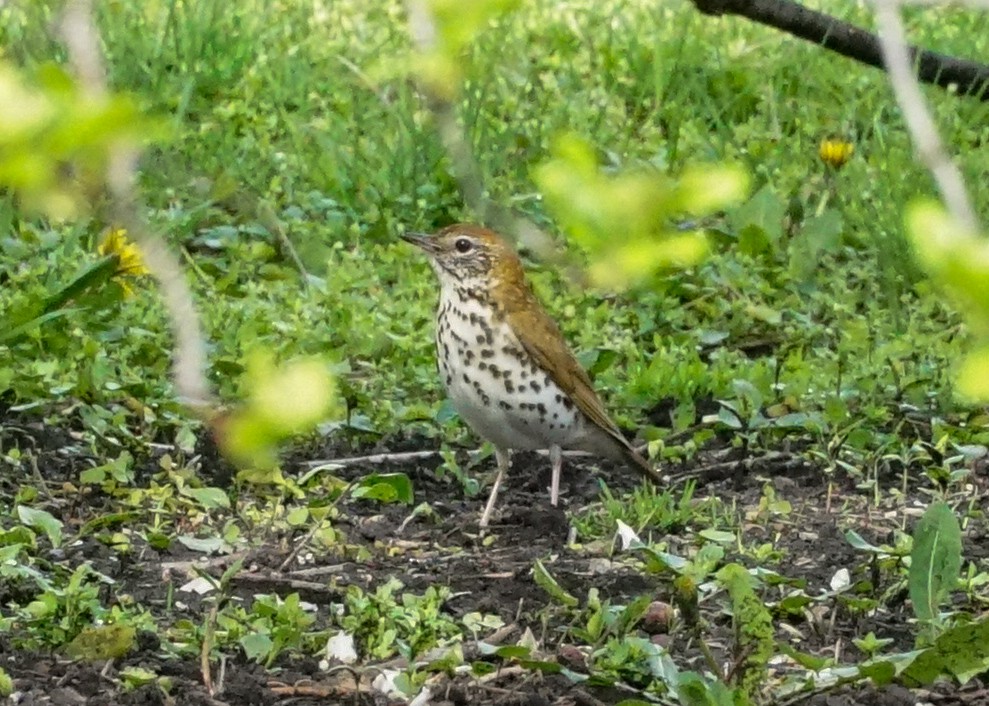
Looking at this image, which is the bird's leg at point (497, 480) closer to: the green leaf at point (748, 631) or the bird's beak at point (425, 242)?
the bird's beak at point (425, 242)

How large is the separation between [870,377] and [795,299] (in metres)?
0.95

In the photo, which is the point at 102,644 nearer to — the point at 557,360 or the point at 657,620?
the point at 657,620

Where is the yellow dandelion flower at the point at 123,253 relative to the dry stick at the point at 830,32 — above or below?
below

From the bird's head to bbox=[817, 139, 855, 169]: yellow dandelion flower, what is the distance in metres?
2.18

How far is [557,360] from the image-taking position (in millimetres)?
5215

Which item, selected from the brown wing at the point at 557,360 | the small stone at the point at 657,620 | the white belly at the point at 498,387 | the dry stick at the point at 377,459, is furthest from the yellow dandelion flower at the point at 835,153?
the small stone at the point at 657,620

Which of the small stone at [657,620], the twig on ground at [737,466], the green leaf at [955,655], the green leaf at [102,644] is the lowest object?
the twig on ground at [737,466]

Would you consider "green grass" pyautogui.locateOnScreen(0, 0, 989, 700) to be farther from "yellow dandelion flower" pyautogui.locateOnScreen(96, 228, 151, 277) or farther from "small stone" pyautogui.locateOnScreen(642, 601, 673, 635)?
"small stone" pyautogui.locateOnScreen(642, 601, 673, 635)

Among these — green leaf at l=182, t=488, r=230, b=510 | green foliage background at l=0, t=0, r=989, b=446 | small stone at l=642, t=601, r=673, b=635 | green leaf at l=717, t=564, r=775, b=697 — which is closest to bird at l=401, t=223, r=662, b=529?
green foliage background at l=0, t=0, r=989, b=446

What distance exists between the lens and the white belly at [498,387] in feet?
16.6

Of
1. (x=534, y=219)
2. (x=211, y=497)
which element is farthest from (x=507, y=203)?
(x=211, y=497)

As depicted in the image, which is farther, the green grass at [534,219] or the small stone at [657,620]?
the green grass at [534,219]

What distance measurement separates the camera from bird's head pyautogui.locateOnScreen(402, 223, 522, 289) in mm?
5297

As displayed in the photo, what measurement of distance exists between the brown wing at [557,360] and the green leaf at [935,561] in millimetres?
1560
